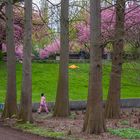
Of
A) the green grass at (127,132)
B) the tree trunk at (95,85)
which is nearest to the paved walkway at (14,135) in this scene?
the tree trunk at (95,85)

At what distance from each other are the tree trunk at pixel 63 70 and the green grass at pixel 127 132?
5.54 m

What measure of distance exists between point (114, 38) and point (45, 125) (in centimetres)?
443

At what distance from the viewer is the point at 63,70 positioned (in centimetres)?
2383

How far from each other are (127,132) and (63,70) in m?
7.03

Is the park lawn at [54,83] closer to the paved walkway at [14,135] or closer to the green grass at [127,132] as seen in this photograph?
the green grass at [127,132]

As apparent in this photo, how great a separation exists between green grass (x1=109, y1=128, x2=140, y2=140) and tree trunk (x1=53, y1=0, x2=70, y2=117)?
554cm

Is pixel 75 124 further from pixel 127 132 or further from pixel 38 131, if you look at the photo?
pixel 127 132

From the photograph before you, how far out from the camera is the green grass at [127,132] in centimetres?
1669

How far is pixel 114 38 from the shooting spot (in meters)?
18.7

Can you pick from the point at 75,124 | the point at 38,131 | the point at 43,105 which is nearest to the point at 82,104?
the point at 43,105

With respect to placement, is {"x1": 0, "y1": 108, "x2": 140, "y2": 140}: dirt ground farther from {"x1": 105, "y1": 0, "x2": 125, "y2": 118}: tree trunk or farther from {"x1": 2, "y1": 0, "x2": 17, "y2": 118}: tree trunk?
{"x1": 2, "y1": 0, "x2": 17, "y2": 118}: tree trunk

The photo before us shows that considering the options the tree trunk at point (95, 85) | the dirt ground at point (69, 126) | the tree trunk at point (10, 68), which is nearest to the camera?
the dirt ground at point (69, 126)

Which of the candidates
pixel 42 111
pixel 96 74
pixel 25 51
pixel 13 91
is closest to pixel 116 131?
pixel 96 74

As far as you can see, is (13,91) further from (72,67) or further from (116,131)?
(72,67)
